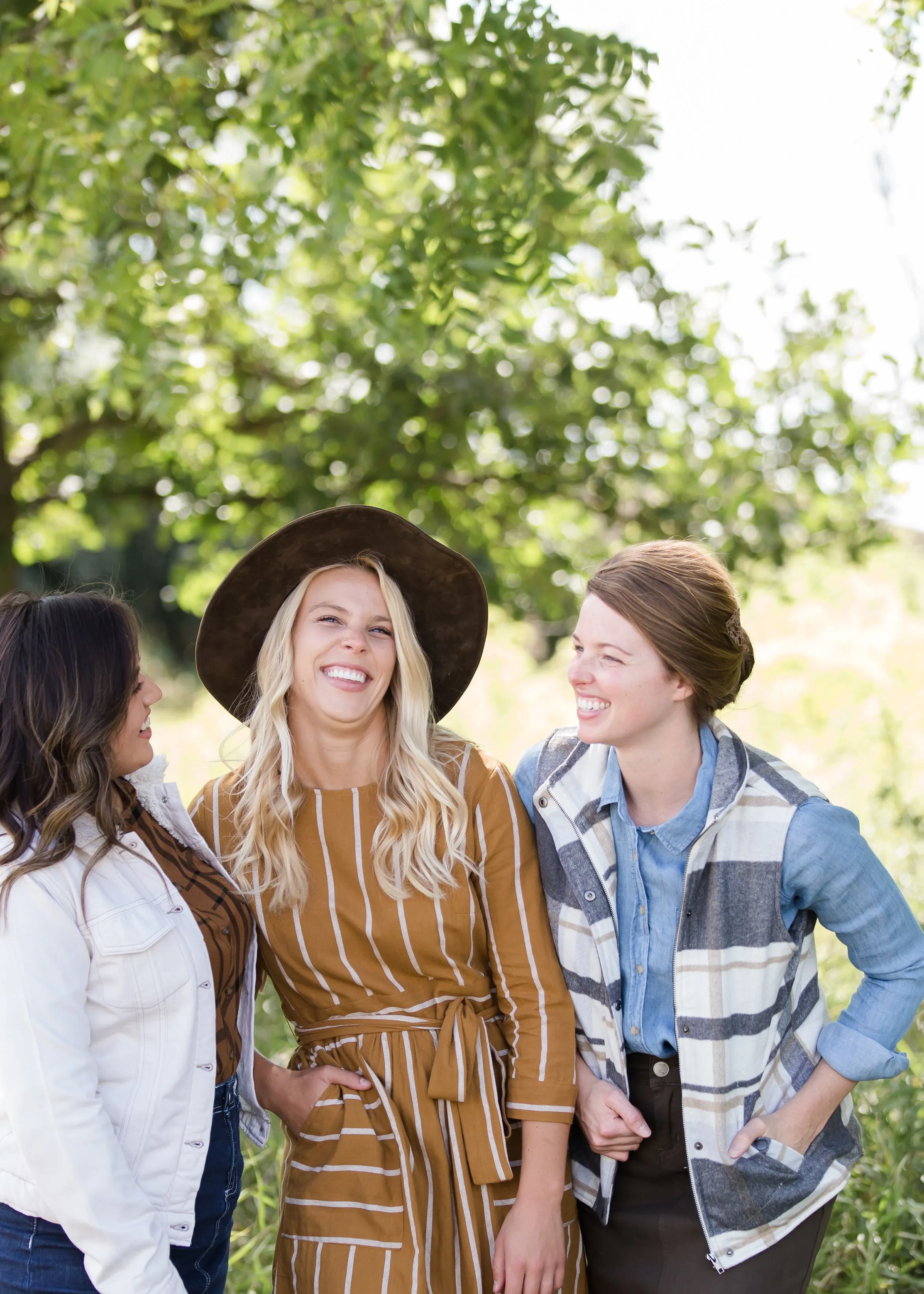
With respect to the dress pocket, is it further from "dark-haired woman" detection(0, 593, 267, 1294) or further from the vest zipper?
the vest zipper

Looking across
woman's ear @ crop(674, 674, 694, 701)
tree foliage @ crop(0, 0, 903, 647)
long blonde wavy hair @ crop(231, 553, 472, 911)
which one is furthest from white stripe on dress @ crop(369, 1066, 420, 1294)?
tree foliage @ crop(0, 0, 903, 647)

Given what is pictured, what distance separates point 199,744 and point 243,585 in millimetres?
6682

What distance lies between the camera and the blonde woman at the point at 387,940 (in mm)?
2158

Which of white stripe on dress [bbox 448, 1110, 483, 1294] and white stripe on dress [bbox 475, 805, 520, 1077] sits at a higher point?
white stripe on dress [bbox 475, 805, 520, 1077]

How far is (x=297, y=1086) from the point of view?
7.47 ft

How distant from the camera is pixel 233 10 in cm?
356

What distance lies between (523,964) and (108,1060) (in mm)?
811

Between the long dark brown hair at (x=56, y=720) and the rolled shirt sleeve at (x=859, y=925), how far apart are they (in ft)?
4.04

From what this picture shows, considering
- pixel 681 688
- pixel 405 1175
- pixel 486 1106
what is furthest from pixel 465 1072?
pixel 681 688

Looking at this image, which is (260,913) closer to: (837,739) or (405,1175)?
(405,1175)

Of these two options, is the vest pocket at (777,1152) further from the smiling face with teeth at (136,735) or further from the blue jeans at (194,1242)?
the smiling face with teeth at (136,735)

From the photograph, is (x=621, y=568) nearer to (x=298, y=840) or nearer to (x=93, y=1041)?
(x=298, y=840)

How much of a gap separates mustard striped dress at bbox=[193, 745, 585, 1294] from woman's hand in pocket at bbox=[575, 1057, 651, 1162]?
0.06 metres

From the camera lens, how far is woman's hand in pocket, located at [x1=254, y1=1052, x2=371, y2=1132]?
87.2 inches
